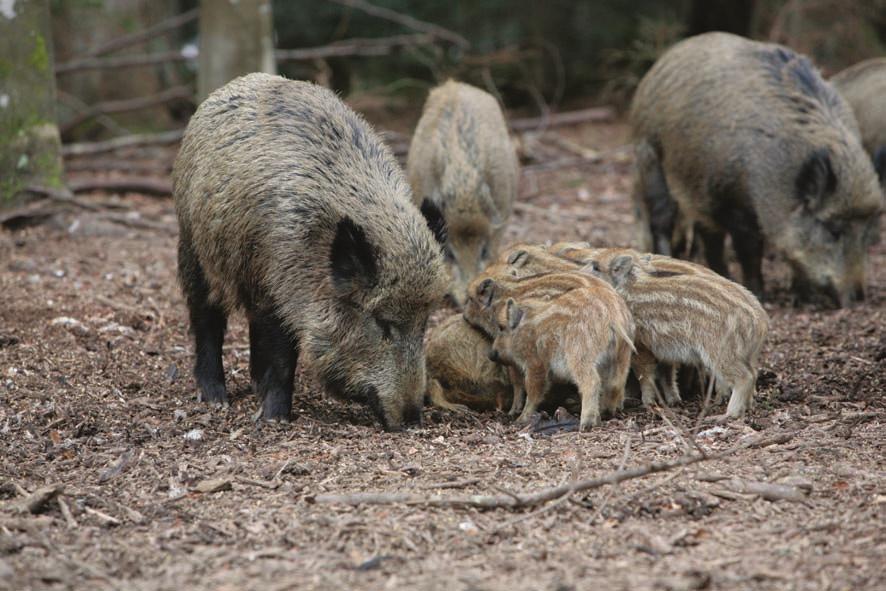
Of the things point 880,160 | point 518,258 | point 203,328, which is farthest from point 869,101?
point 203,328

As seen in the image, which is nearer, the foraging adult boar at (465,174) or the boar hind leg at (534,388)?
the boar hind leg at (534,388)

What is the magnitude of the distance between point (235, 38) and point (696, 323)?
5.94 meters

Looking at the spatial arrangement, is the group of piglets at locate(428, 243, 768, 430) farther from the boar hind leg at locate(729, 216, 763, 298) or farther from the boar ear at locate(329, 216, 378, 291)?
the boar hind leg at locate(729, 216, 763, 298)

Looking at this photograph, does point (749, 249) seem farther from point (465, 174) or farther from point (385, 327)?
point (385, 327)

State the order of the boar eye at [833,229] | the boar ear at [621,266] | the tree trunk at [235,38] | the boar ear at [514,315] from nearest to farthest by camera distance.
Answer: the boar ear at [514,315], the boar ear at [621,266], the boar eye at [833,229], the tree trunk at [235,38]

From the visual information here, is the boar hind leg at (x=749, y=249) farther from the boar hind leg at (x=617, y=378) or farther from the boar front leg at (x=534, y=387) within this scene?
the boar front leg at (x=534, y=387)

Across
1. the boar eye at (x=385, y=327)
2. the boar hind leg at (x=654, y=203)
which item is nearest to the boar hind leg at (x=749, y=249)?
the boar hind leg at (x=654, y=203)

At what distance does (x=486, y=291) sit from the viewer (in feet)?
19.4

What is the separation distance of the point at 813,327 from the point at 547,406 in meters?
2.62

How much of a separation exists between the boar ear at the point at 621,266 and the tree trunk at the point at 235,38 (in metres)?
5.05

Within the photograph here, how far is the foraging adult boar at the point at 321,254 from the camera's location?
5.23 meters

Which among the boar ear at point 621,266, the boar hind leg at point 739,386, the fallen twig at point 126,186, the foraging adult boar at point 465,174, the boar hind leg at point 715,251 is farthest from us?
the fallen twig at point 126,186

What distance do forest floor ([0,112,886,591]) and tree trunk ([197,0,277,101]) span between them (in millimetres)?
3401

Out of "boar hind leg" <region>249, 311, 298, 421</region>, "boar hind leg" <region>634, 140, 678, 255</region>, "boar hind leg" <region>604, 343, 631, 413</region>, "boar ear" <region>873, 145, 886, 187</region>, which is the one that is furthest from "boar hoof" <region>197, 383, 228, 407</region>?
"boar ear" <region>873, 145, 886, 187</region>
